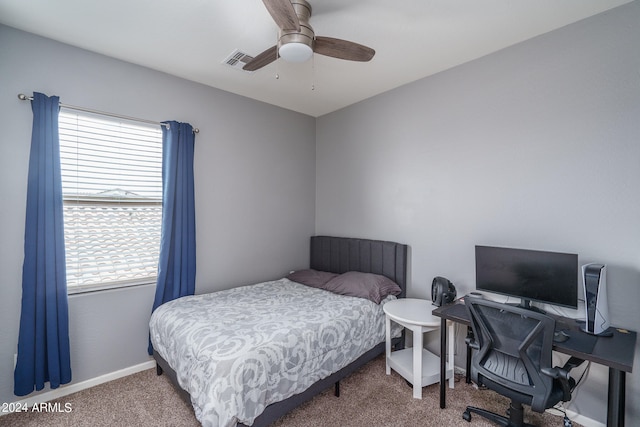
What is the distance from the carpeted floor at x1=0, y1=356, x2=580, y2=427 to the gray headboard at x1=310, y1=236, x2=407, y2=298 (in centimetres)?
98

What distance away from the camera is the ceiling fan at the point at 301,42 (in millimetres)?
1469

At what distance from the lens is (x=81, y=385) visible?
2.29m

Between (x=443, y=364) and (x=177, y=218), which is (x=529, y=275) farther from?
(x=177, y=218)

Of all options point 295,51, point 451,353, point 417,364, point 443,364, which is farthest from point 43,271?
point 451,353

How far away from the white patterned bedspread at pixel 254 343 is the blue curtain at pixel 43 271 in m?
0.65

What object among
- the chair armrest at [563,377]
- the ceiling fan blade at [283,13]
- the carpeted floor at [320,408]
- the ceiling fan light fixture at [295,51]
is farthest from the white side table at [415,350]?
the ceiling fan blade at [283,13]

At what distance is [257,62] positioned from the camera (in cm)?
199

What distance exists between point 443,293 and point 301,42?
83.5 inches

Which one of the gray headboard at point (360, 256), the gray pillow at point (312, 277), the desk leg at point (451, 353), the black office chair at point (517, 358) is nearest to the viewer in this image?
the black office chair at point (517, 358)

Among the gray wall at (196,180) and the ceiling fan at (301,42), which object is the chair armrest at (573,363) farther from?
the gray wall at (196,180)

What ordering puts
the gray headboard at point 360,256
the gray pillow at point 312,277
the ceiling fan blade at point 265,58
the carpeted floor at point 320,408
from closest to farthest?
1. the ceiling fan blade at point 265,58
2. the carpeted floor at point 320,408
3. the gray headboard at point 360,256
4. the gray pillow at point 312,277

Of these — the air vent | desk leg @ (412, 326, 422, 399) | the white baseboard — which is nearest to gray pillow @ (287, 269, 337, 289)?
desk leg @ (412, 326, 422, 399)

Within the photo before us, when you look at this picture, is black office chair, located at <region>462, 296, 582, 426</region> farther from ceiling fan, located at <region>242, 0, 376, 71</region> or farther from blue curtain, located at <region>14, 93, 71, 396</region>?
blue curtain, located at <region>14, 93, 71, 396</region>

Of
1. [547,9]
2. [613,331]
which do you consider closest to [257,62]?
[547,9]
